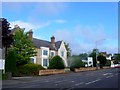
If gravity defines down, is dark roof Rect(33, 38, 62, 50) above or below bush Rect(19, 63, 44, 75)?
above

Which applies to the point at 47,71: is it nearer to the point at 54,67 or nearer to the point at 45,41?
the point at 54,67

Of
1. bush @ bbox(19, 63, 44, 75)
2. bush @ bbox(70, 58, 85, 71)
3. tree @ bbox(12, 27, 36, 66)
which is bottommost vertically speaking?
bush @ bbox(19, 63, 44, 75)

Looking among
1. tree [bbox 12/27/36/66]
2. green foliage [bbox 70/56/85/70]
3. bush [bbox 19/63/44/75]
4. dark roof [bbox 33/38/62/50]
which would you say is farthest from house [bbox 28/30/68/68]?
bush [bbox 19/63/44/75]

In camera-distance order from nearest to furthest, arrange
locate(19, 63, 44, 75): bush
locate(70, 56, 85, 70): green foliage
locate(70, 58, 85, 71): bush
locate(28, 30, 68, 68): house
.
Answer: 1. locate(19, 63, 44, 75): bush
2. locate(28, 30, 68, 68): house
3. locate(70, 58, 85, 71): bush
4. locate(70, 56, 85, 70): green foliage

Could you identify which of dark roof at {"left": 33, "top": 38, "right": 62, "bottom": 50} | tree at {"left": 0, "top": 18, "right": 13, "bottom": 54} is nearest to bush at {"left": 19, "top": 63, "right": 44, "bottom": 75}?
tree at {"left": 0, "top": 18, "right": 13, "bottom": 54}

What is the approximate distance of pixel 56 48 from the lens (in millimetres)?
92062

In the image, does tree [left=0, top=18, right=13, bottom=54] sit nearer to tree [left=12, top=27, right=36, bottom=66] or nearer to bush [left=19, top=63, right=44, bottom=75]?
bush [left=19, top=63, right=44, bottom=75]

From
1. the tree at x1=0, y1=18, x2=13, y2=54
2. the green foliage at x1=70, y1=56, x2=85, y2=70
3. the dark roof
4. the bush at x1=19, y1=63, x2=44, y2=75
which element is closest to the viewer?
the tree at x1=0, y1=18, x2=13, y2=54

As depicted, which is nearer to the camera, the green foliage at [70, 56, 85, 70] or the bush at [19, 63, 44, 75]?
the bush at [19, 63, 44, 75]

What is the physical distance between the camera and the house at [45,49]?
81.3 m

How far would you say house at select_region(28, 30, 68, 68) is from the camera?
8131cm

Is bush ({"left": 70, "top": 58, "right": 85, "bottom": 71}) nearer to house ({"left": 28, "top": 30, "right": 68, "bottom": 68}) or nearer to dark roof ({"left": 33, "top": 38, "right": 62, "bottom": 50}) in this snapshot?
house ({"left": 28, "top": 30, "right": 68, "bottom": 68})

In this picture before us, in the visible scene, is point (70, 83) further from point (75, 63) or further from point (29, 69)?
point (75, 63)

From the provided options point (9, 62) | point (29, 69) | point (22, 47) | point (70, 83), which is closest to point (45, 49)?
point (22, 47)
